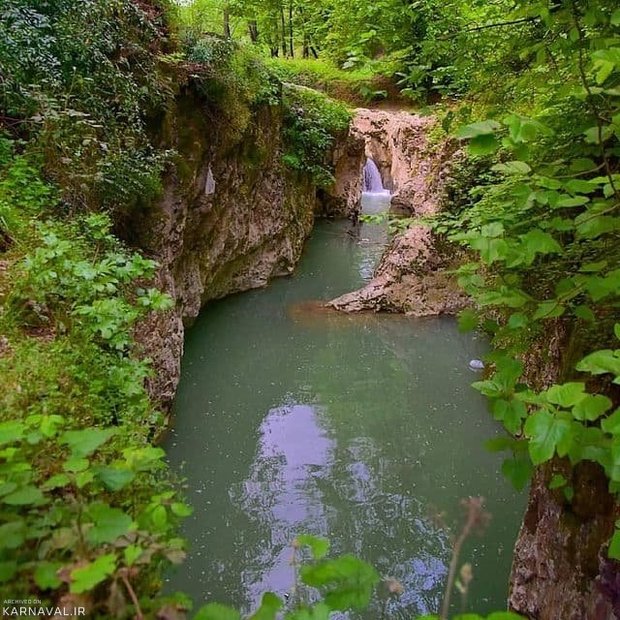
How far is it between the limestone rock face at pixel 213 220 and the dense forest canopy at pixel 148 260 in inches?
12.5

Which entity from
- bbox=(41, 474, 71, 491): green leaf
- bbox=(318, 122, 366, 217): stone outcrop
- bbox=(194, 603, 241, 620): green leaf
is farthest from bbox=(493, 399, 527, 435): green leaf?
bbox=(318, 122, 366, 217): stone outcrop

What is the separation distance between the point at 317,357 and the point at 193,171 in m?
2.79

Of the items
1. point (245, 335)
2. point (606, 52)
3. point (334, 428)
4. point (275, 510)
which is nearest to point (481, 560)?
point (275, 510)

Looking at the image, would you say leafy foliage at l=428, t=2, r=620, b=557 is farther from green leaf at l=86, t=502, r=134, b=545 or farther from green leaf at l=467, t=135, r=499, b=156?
green leaf at l=86, t=502, r=134, b=545

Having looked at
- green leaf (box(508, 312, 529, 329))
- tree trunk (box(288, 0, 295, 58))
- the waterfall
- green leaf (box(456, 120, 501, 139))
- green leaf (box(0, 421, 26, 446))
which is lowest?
the waterfall

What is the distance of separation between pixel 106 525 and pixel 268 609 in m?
0.39

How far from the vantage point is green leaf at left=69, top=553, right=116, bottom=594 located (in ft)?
3.20

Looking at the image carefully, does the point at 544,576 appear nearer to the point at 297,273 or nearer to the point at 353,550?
the point at 353,550

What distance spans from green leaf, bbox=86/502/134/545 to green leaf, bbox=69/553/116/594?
0.22ft

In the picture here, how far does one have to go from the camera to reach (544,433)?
128cm

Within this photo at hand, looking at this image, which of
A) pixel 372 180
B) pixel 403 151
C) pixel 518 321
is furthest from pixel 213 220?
pixel 372 180

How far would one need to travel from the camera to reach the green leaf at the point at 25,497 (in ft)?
3.82

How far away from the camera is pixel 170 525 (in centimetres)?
132

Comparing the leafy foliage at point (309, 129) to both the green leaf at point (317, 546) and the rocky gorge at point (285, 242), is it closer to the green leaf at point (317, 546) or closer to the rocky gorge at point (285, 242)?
the rocky gorge at point (285, 242)
